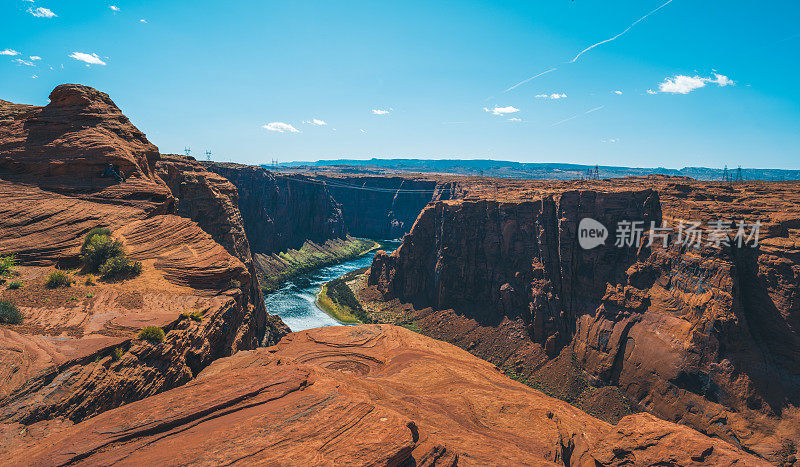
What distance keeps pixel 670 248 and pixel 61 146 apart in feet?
254

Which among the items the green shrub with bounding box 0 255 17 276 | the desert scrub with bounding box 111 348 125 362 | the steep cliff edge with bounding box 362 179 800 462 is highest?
the green shrub with bounding box 0 255 17 276

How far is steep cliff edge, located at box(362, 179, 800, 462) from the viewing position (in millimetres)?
45375

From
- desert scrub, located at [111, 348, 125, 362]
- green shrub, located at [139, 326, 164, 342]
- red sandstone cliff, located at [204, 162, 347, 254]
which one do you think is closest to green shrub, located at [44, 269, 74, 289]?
green shrub, located at [139, 326, 164, 342]

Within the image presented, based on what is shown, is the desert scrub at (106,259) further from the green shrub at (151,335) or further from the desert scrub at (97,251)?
the green shrub at (151,335)

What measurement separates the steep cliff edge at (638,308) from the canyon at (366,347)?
0.28 metres

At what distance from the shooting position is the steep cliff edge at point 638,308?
149 ft

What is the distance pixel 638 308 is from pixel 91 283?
2660 inches

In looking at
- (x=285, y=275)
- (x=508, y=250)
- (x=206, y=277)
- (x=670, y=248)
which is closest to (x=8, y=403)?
(x=206, y=277)

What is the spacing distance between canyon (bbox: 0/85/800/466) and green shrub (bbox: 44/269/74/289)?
486 millimetres

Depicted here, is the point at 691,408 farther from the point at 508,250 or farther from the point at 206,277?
the point at 206,277

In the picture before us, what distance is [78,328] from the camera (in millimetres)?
18391

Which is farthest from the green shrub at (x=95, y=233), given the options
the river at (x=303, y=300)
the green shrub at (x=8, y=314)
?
the river at (x=303, y=300)

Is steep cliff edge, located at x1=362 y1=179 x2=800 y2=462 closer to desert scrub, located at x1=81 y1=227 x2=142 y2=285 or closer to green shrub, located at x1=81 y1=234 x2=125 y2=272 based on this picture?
desert scrub, located at x1=81 y1=227 x2=142 y2=285

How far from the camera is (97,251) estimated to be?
24.4m
